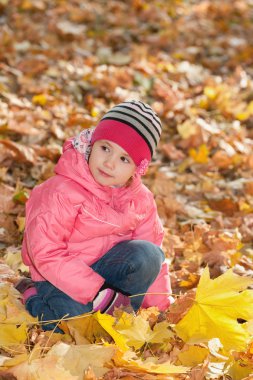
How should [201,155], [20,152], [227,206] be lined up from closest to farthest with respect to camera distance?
[20,152]
[227,206]
[201,155]

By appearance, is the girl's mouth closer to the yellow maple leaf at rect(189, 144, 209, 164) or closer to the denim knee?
the denim knee

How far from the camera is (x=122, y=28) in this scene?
7086mm

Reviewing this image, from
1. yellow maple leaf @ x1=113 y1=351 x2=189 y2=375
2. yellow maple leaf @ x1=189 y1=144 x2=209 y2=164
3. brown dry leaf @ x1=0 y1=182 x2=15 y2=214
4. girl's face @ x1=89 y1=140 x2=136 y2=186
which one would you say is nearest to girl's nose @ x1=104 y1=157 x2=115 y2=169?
girl's face @ x1=89 y1=140 x2=136 y2=186

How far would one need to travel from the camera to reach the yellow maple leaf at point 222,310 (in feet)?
6.94

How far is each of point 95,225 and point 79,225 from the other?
0.07m

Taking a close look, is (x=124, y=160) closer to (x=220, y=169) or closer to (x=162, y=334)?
(x=162, y=334)

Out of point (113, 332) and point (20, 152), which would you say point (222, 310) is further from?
point (20, 152)

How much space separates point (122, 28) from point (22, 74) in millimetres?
2178

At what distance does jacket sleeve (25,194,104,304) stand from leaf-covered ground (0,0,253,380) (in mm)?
140

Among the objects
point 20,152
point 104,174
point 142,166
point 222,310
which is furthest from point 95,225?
point 20,152

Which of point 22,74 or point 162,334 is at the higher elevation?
point 162,334

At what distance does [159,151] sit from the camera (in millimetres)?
4586

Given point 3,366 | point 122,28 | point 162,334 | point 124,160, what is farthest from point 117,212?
point 122,28

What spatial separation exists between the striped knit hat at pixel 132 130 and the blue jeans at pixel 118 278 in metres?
0.37
